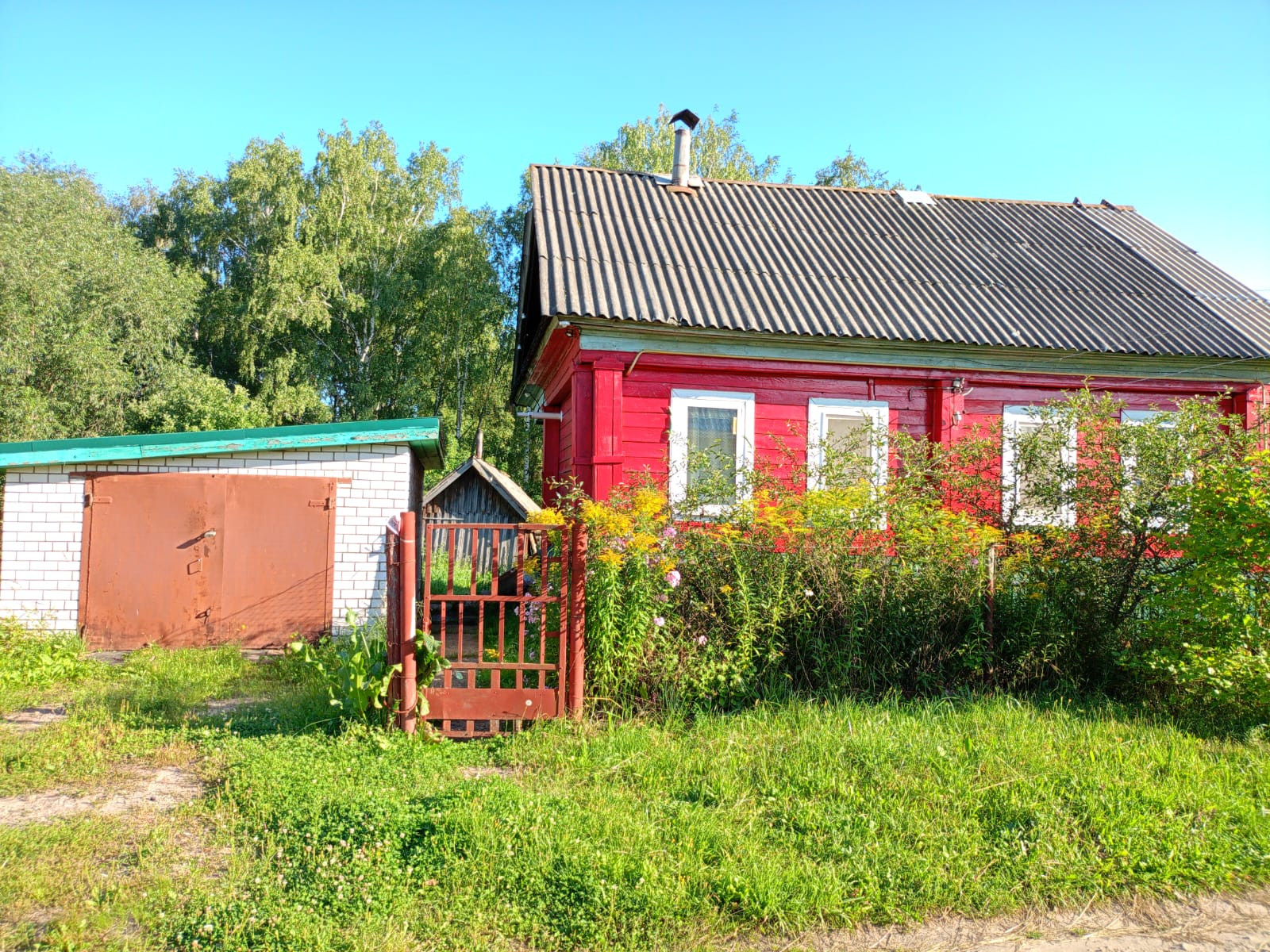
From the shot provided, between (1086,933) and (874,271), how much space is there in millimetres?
9456

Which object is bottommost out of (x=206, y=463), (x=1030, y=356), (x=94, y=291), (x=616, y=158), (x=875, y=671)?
(x=875, y=671)

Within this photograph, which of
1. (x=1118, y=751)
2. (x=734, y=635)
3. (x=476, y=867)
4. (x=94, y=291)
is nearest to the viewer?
(x=476, y=867)

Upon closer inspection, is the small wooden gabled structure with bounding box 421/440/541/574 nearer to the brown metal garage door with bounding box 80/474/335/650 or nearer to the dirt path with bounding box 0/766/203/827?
the brown metal garage door with bounding box 80/474/335/650

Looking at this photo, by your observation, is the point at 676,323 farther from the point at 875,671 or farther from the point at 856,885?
the point at 856,885

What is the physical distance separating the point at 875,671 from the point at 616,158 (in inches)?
970

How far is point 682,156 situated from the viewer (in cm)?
1288

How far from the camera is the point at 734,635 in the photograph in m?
6.16

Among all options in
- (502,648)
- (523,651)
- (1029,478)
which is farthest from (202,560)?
(1029,478)

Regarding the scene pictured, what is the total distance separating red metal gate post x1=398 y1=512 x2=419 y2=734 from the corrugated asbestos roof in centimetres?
450

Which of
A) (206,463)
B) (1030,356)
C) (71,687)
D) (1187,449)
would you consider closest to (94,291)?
(206,463)

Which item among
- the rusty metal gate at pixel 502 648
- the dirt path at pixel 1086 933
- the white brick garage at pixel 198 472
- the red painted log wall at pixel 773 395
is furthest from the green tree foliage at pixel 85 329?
the dirt path at pixel 1086 933

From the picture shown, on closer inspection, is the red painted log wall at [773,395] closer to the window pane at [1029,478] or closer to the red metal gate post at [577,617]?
the window pane at [1029,478]

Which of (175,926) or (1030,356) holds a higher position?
(1030,356)

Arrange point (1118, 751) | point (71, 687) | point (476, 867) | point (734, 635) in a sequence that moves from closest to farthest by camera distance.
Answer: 1. point (476, 867)
2. point (1118, 751)
3. point (734, 635)
4. point (71, 687)
